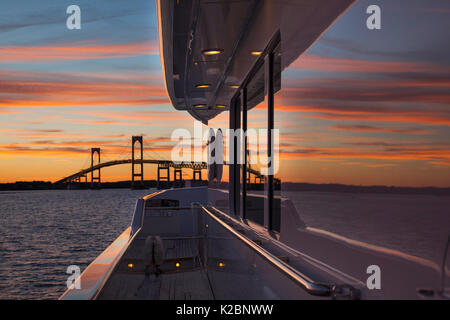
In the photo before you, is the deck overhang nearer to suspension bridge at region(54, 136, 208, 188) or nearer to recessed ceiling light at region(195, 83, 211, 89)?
recessed ceiling light at region(195, 83, 211, 89)

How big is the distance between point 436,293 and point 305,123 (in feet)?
5.99

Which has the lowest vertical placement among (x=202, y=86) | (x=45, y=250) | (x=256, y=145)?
(x=45, y=250)

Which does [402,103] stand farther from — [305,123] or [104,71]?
[104,71]

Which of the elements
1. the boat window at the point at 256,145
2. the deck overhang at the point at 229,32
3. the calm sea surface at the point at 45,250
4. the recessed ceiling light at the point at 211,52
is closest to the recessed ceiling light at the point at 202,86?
the deck overhang at the point at 229,32

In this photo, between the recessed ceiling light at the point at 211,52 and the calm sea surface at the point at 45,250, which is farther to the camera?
the calm sea surface at the point at 45,250

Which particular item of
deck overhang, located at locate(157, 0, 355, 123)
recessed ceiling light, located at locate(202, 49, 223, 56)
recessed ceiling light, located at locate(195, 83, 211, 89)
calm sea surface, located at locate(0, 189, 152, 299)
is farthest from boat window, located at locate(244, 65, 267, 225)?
calm sea surface, located at locate(0, 189, 152, 299)

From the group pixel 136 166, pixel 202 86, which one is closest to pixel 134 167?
pixel 136 166

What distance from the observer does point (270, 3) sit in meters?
2.90

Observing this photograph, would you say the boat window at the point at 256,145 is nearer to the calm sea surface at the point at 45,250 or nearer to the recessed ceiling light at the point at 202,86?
the recessed ceiling light at the point at 202,86

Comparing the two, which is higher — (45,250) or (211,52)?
(211,52)

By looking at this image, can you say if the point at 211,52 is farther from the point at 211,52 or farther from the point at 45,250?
the point at 45,250

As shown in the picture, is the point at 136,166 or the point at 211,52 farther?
the point at 136,166

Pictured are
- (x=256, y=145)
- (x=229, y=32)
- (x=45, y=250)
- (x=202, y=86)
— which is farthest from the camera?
(x=45, y=250)

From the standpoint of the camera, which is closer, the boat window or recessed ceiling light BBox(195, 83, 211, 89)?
the boat window
